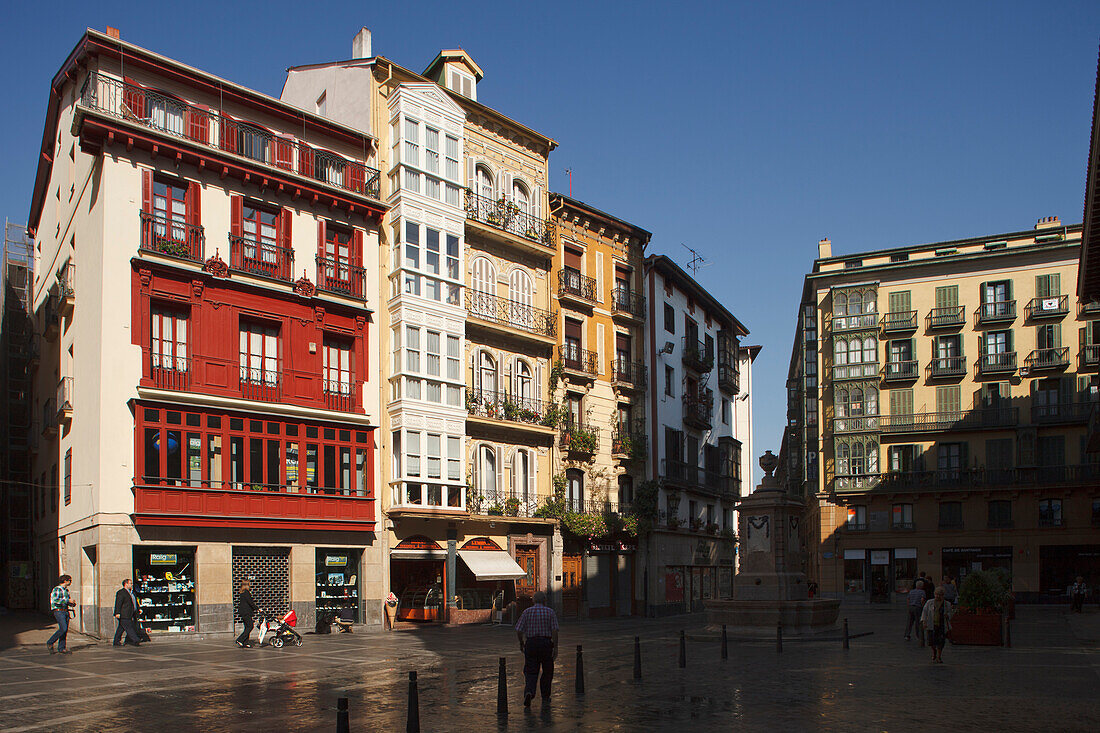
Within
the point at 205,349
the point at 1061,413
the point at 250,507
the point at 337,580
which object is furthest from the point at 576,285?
the point at 1061,413

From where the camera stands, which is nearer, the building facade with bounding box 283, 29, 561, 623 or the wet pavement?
the wet pavement

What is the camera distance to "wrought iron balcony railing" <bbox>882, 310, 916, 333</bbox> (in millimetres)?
61906

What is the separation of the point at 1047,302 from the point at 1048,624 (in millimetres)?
29176

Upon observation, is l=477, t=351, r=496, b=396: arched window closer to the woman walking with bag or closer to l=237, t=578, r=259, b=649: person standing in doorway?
l=237, t=578, r=259, b=649: person standing in doorway

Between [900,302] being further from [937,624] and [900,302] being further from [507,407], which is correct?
[937,624]

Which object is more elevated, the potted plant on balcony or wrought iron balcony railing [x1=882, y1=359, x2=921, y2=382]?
wrought iron balcony railing [x1=882, y1=359, x2=921, y2=382]

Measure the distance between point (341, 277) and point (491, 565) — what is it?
12.7m

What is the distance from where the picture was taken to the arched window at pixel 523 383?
42.9 m

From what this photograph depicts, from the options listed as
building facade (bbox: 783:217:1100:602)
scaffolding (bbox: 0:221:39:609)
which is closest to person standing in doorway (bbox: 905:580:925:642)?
building facade (bbox: 783:217:1100:602)

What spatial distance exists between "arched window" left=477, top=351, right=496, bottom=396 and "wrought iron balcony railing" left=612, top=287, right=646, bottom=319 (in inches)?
374

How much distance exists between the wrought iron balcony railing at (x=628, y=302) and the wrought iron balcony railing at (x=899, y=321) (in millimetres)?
20034

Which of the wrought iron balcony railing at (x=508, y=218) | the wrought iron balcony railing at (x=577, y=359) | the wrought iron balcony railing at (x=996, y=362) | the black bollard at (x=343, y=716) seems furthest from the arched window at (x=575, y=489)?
the black bollard at (x=343, y=716)

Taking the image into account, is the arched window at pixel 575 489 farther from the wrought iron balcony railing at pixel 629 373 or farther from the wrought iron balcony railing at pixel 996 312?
the wrought iron balcony railing at pixel 996 312

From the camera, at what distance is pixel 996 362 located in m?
59.7
